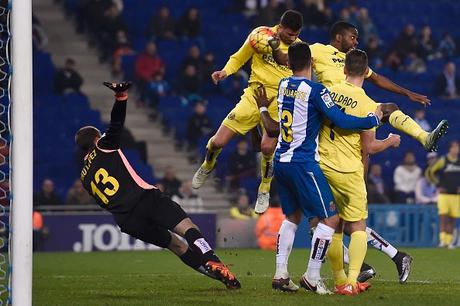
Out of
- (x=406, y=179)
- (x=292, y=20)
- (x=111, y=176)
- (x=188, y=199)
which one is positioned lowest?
(x=188, y=199)

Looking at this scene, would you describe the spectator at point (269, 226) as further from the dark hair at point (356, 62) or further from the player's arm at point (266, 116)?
the dark hair at point (356, 62)

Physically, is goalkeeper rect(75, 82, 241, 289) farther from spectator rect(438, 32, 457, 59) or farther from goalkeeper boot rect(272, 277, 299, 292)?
spectator rect(438, 32, 457, 59)

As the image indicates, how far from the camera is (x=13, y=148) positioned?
949 centimetres

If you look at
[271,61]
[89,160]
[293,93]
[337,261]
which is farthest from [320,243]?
[271,61]

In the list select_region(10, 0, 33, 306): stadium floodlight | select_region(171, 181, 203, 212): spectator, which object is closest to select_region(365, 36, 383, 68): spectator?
select_region(171, 181, 203, 212): spectator

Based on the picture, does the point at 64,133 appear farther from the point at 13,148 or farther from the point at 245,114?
the point at 13,148

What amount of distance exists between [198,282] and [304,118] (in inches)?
120

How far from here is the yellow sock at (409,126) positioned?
11.6m

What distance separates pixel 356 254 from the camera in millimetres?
11250

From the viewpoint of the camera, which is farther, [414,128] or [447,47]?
[447,47]

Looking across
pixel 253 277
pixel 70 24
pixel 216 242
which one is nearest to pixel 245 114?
pixel 253 277

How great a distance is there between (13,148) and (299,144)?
9.78 feet

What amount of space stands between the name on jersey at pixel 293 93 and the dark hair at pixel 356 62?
24.2 inches

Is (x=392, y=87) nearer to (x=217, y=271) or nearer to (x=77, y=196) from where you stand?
(x=217, y=271)
